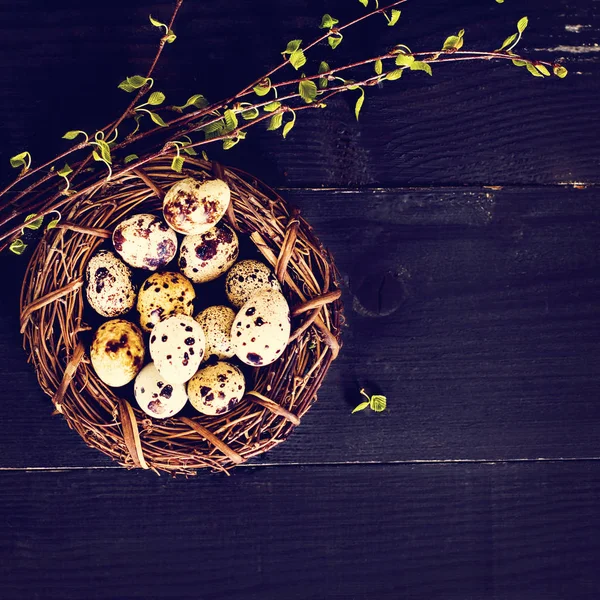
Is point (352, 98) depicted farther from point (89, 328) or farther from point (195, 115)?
point (89, 328)

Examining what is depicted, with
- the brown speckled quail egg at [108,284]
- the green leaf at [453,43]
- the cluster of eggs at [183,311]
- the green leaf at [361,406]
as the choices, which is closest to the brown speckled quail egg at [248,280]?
the cluster of eggs at [183,311]

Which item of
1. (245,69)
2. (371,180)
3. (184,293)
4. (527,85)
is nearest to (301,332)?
(184,293)

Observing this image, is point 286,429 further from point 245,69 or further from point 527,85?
point 527,85

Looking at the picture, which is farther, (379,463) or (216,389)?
(379,463)

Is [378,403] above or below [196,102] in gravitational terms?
below

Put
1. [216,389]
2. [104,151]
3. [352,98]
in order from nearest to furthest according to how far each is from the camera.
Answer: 1. [104,151]
2. [216,389]
3. [352,98]

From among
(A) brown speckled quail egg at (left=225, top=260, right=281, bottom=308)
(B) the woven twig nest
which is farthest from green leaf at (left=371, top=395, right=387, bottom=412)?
(A) brown speckled quail egg at (left=225, top=260, right=281, bottom=308)

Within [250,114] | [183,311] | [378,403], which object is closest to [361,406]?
[378,403]
